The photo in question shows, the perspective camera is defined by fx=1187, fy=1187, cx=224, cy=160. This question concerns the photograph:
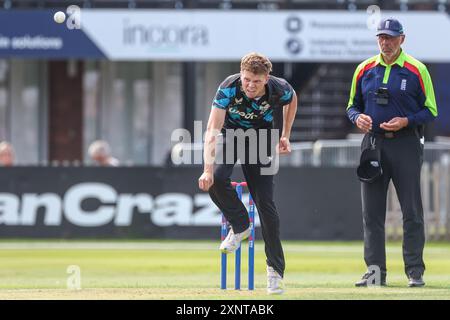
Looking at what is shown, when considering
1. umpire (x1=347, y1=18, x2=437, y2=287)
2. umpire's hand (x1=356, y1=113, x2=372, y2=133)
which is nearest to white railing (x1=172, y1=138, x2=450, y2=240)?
umpire (x1=347, y1=18, x2=437, y2=287)

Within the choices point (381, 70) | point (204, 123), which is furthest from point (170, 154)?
point (381, 70)

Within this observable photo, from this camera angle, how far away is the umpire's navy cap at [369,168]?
10992mm

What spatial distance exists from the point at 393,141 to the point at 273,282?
1936 millimetres

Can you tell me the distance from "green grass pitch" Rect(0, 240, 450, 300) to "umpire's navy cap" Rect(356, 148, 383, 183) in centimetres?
102

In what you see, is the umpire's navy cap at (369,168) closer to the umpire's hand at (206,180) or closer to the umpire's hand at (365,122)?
the umpire's hand at (365,122)

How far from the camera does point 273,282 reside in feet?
33.0

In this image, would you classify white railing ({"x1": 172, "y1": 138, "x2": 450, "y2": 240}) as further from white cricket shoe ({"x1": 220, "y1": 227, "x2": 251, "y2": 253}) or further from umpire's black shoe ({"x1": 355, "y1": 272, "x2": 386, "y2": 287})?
white cricket shoe ({"x1": 220, "y1": 227, "x2": 251, "y2": 253})

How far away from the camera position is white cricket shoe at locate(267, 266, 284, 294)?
10.0 m

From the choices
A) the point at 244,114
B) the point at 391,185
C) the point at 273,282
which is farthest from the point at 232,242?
the point at 391,185

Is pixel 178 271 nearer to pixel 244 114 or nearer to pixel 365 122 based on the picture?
pixel 365 122

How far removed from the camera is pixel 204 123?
1081 inches

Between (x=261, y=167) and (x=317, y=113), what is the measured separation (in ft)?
57.2

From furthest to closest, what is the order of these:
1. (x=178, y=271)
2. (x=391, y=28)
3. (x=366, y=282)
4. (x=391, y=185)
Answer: (x=391, y=185) < (x=178, y=271) < (x=366, y=282) < (x=391, y=28)

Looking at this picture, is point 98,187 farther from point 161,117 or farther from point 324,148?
point 161,117
